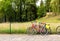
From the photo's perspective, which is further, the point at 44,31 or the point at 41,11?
the point at 41,11

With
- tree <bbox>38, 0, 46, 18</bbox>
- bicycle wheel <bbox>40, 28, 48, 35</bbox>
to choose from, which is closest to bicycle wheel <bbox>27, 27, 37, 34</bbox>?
bicycle wheel <bbox>40, 28, 48, 35</bbox>

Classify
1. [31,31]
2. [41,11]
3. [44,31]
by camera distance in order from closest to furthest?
[44,31]
[31,31]
[41,11]

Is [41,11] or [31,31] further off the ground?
[41,11]

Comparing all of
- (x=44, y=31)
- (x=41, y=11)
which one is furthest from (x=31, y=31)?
(x=41, y=11)

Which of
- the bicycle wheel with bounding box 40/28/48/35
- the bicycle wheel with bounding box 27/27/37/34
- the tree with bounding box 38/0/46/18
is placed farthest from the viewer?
the tree with bounding box 38/0/46/18

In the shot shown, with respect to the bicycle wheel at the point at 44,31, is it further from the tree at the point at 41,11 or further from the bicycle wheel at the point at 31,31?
the tree at the point at 41,11

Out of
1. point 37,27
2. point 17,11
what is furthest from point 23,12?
point 37,27

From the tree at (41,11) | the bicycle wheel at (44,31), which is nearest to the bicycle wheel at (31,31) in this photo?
the bicycle wheel at (44,31)

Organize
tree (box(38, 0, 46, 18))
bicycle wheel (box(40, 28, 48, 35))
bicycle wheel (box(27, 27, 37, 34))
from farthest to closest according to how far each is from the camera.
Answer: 1. tree (box(38, 0, 46, 18))
2. bicycle wheel (box(27, 27, 37, 34))
3. bicycle wheel (box(40, 28, 48, 35))

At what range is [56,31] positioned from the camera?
1262cm

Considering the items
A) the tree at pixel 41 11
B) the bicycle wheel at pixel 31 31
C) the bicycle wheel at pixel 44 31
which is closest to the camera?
the bicycle wheel at pixel 44 31

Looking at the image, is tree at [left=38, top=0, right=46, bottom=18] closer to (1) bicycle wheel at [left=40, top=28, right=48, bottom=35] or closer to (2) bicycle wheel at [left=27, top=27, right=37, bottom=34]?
(2) bicycle wheel at [left=27, top=27, right=37, bottom=34]

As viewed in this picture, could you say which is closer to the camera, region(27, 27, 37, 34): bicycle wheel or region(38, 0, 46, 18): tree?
region(27, 27, 37, 34): bicycle wheel

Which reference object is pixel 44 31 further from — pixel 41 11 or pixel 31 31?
pixel 41 11
